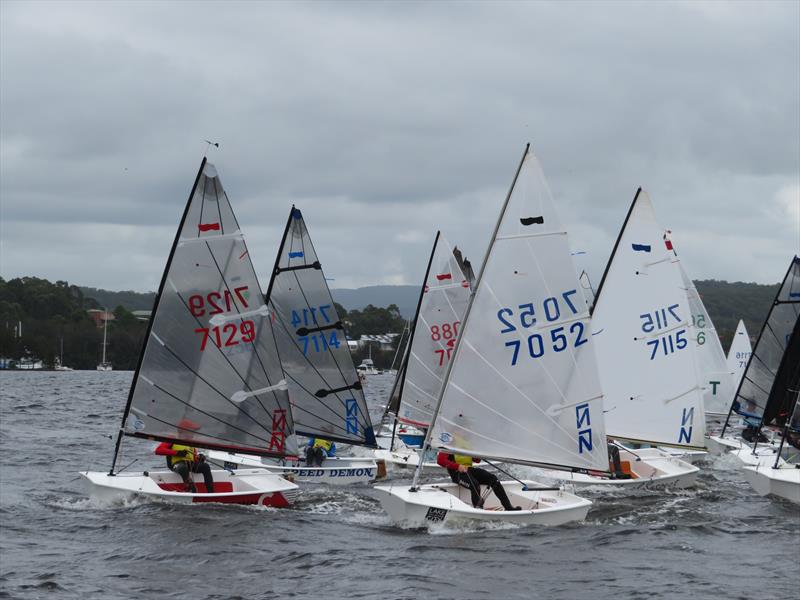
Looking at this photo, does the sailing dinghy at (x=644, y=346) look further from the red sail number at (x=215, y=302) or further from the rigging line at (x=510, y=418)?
the red sail number at (x=215, y=302)

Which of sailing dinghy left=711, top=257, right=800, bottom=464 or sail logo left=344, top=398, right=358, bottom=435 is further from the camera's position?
sailing dinghy left=711, top=257, right=800, bottom=464

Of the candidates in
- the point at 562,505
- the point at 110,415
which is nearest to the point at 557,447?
the point at 562,505

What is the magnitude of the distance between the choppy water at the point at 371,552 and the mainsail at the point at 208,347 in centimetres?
209

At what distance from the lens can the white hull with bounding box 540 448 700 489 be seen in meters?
24.3

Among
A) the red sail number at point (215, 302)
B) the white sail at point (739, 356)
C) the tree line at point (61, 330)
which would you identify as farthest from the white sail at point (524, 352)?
the tree line at point (61, 330)

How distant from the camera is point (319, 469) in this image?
25422 mm

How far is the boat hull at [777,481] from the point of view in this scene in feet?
74.4

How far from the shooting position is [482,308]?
A: 20.2m

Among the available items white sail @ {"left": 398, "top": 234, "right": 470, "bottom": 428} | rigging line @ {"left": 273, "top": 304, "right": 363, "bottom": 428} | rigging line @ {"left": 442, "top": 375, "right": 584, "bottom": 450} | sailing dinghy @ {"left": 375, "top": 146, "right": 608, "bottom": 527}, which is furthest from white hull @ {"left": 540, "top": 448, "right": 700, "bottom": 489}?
white sail @ {"left": 398, "top": 234, "right": 470, "bottom": 428}

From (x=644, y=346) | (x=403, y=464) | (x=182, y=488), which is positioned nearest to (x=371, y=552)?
(x=182, y=488)

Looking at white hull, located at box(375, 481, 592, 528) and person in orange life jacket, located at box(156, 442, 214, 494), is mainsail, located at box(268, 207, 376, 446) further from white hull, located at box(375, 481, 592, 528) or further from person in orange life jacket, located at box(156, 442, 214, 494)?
white hull, located at box(375, 481, 592, 528)

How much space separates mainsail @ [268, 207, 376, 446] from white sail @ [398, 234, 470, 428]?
4198 millimetres

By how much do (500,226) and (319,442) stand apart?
10302 mm

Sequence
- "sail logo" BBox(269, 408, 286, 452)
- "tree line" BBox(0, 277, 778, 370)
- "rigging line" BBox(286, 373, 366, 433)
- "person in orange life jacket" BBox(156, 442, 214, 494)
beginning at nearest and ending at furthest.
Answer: "person in orange life jacket" BBox(156, 442, 214, 494) < "sail logo" BBox(269, 408, 286, 452) < "rigging line" BBox(286, 373, 366, 433) < "tree line" BBox(0, 277, 778, 370)
